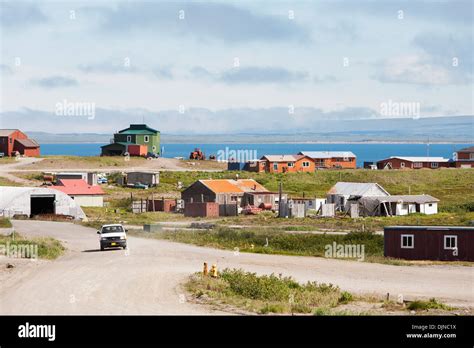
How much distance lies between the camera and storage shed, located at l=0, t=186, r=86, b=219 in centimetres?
7481

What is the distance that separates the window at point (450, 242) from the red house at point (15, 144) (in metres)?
89.4

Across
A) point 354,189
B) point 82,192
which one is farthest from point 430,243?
point 82,192

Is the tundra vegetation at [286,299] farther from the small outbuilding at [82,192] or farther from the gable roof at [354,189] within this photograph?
the small outbuilding at [82,192]

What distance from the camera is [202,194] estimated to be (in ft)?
282

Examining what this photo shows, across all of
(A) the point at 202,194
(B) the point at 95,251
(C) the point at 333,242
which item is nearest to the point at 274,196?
(A) the point at 202,194

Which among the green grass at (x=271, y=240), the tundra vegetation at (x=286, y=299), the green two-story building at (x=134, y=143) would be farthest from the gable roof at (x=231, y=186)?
the tundra vegetation at (x=286, y=299)

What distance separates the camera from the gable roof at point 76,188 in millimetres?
86000

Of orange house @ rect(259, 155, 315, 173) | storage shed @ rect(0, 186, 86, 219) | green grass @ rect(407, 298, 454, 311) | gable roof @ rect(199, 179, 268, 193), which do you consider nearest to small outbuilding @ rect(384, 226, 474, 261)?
green grass @ rect(407, 298, 454, 311)

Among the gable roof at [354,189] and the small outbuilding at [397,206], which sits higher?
the gable roof at [354,189]

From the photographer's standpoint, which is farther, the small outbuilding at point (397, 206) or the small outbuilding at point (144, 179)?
the small outbuilding at point (144, 179)

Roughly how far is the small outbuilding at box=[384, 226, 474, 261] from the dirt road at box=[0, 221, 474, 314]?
10.6ft

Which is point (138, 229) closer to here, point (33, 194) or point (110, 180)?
point (33, 194)
